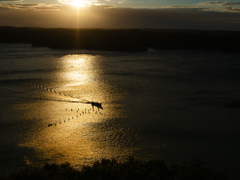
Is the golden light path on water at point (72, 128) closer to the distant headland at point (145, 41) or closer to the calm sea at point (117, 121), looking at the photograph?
the calm sea at point (117, 121)

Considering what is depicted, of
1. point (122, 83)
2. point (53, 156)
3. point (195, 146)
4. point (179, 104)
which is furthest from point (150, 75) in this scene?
point (53, 156)

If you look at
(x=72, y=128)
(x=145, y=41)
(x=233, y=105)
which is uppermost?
(x=145, y=41)

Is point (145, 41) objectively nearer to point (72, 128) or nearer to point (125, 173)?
point (72, 128)

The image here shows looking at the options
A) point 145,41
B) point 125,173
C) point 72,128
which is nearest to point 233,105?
point 72,128

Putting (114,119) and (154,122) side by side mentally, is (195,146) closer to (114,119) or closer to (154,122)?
(154,122)

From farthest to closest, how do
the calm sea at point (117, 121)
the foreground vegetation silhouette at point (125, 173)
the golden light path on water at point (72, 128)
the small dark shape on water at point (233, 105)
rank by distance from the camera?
the small dark shape on water at point (233, 105) < the calm sea at point (117, 121) < the golden light path on water at point (72, 128) < the foreground vegetation silhouette at point (125, 173)

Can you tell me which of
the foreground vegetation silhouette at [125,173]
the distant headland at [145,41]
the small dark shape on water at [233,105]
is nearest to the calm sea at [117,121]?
the small dark shape on water at [233,105]

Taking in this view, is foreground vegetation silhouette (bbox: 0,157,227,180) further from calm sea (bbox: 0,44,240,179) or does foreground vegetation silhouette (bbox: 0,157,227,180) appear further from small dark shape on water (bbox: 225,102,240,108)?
small dark shape on water (bbox: 225,102,240,108)
